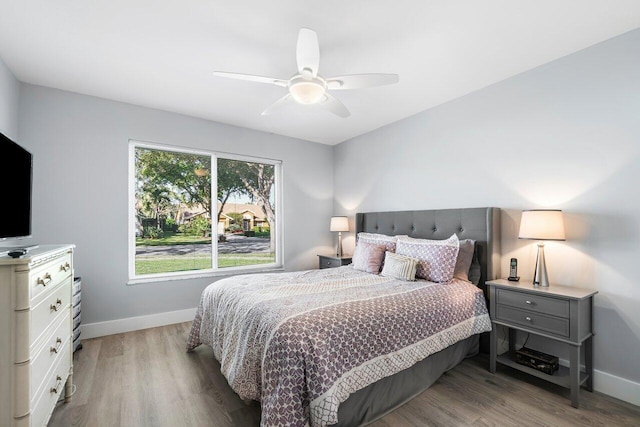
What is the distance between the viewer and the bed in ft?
4.92

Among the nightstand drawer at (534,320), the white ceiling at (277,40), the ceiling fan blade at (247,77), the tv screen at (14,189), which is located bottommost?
the nightstand drawer at (534,320)

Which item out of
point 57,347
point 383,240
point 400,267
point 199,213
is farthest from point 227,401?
point 199,213

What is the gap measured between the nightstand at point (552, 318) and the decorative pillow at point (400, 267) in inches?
25.7

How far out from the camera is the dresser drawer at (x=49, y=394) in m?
1.40

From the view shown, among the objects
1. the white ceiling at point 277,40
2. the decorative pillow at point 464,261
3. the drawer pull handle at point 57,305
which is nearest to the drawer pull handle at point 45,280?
the drawer pull handle at point 57,305

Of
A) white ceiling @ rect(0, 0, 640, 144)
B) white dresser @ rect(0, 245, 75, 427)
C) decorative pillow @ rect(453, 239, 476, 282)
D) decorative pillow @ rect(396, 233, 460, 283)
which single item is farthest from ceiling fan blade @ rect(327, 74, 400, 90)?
white dresser @ rect(0, 245, 75, 427)

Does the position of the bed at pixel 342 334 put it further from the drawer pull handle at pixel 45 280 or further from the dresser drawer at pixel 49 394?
the drawer pull handle at pixel 45 280

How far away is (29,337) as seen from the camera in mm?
1286

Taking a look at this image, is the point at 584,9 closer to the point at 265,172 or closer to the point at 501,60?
the point at 501,60

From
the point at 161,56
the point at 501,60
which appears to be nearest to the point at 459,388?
the point at 501,60

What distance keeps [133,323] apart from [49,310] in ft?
6.50

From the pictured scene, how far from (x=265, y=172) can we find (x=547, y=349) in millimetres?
3941

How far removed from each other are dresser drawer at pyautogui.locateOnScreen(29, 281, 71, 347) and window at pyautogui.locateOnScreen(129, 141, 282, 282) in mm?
1535

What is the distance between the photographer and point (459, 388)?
86.2 inches
